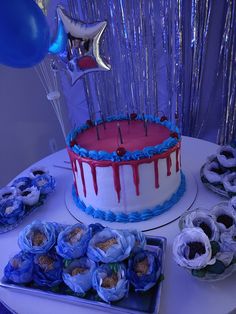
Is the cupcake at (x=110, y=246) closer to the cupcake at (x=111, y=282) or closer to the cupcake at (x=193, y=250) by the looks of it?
the cupcake at (x=111, y=282)

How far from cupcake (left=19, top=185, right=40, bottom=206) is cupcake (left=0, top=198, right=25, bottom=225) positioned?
24mm

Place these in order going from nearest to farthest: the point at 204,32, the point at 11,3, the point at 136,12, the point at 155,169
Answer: the point at 11,3
the point at 155,169
the point at 204,32
the point at 136,12

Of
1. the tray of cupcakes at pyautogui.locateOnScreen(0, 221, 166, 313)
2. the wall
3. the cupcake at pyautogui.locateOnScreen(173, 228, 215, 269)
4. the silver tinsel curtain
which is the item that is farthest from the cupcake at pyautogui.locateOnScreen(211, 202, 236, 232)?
the wall

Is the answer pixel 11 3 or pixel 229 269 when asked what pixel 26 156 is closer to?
pixel 11 3

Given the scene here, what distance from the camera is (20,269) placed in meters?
1.07

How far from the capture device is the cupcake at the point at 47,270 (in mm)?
1049

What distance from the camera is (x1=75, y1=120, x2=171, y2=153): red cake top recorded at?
1324 mm

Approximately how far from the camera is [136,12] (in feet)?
6.18

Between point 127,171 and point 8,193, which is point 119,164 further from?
point 8,193

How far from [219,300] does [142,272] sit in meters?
0.25

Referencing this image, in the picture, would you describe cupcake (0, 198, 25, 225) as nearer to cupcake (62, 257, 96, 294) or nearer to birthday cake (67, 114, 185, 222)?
birthday cake (67, 114, 185, 222)

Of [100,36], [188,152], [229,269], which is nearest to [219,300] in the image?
[229,269]

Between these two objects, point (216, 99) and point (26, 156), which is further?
point (26, 156)

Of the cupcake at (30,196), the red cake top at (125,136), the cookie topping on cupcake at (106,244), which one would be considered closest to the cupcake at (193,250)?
the cookie topping on cupcake at (106,244)
